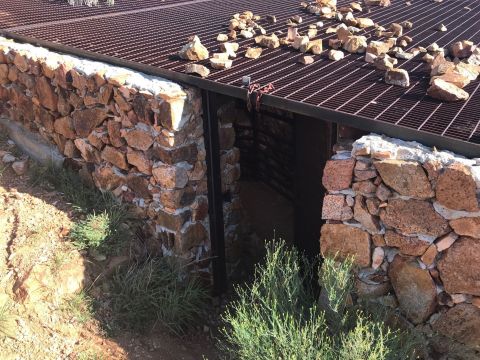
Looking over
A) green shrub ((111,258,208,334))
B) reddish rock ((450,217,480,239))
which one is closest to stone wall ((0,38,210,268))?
green shrub ((111,258,208,334))

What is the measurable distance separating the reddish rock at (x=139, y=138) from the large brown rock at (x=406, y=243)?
6.76ft

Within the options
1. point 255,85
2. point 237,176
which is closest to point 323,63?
point 255,85

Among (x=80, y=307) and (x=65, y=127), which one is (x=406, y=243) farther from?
(x=65, y=127)

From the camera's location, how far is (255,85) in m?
4.04

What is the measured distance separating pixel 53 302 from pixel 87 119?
1605mm

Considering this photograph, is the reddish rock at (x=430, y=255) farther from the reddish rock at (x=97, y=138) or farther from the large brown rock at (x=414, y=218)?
the reddish rock at (x=97, y=138)

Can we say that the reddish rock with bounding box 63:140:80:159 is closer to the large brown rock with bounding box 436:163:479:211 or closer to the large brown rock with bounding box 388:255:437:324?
the large brown rock with bounding box 388:255:437:324

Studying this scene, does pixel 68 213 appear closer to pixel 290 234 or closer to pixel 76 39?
pixel 76 39

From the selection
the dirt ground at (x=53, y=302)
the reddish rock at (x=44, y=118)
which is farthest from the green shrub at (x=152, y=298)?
the reddish rock at (x=44, y=118)

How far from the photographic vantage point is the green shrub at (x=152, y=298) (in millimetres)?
4281

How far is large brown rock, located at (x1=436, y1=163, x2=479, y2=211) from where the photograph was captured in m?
2.98

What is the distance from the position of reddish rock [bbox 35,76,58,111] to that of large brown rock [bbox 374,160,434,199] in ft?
10.4

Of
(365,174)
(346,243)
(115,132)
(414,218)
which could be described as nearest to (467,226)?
(414,218)

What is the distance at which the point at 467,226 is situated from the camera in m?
3.07
